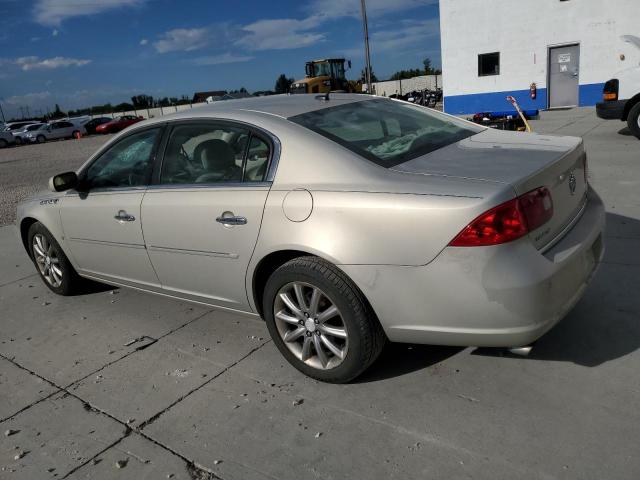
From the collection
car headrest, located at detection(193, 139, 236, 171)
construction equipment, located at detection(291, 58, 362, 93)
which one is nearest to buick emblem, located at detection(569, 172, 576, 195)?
car headrest, located at detection(193, 139, 236, 171)

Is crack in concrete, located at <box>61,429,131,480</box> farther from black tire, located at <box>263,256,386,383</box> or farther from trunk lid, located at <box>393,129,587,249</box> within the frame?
trunk lid, located at <box>393,129,587,249</box>

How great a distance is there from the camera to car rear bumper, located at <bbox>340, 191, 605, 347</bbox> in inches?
88.3

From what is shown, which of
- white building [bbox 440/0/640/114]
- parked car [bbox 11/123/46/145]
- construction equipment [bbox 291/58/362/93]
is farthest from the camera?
parked car [bbox 11/123/46/145]

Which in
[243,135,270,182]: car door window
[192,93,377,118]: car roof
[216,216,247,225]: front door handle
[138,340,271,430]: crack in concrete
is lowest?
[138,340,271,430]: crack in concrete

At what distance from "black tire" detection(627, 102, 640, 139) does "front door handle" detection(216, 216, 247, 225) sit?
916 cm

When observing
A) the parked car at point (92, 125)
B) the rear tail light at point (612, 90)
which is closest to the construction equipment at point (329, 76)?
the rear tail light at point (612, 90)

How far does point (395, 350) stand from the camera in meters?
3.17

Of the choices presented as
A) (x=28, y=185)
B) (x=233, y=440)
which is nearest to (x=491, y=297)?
(x=233, y=440)

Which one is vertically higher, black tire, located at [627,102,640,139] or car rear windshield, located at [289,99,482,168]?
car rear windshield, located at [289,99,482,168]

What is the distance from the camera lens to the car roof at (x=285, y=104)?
10.5 ft

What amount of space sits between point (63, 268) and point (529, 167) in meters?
3.79

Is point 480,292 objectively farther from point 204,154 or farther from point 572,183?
point 204,154

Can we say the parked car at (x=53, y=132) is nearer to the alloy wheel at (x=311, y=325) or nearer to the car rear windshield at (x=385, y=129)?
the car rear windshield at (x=385, y=129)

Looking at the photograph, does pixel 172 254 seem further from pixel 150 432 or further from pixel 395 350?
pixel 395 350
